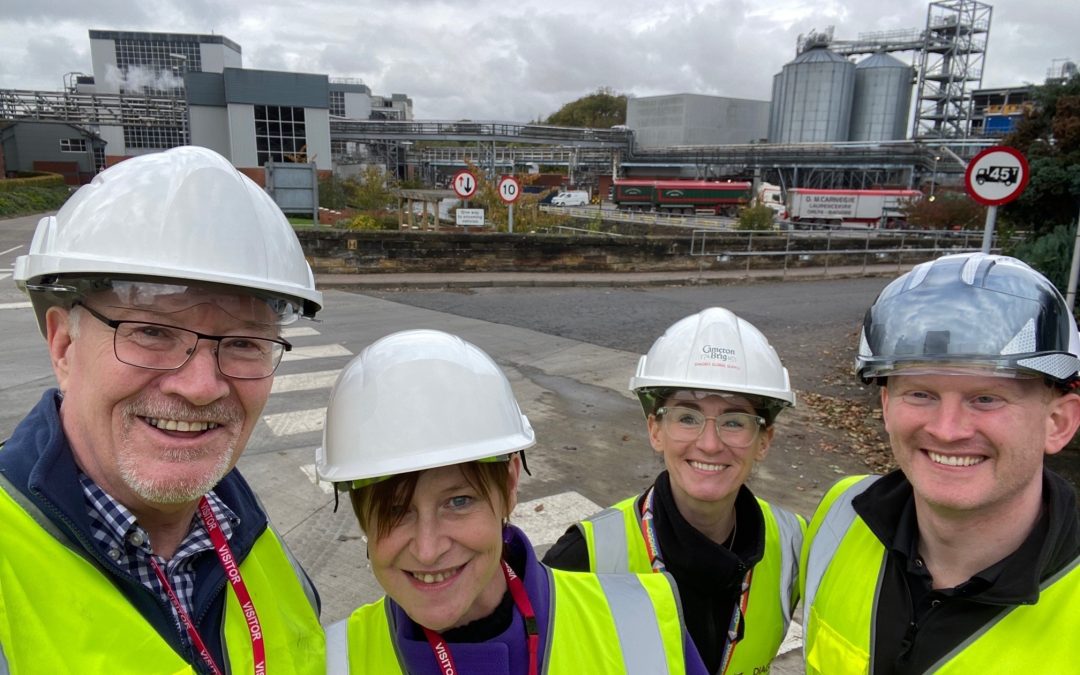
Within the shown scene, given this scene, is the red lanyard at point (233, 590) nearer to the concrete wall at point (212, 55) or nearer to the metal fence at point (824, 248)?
the metal fence at point (824, 248)

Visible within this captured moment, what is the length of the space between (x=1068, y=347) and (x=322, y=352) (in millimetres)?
8794

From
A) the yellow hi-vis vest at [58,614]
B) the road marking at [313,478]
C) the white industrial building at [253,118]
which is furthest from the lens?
the white industrial building at [253,118]

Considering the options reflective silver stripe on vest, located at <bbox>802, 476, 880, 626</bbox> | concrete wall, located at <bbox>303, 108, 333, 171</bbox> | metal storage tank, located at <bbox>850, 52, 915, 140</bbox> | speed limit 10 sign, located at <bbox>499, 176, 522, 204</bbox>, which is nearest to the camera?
reflective silver stripe on vest, located at <bbox>802, 476, 880, 626</bbox>

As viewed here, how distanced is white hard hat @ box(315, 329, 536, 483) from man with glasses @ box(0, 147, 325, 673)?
0.25m

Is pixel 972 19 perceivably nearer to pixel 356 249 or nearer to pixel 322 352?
pixel 356 249

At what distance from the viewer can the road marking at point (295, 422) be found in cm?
640

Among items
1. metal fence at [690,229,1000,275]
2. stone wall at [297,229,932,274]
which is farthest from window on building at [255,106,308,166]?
metal fence at [690,229,1000,275]

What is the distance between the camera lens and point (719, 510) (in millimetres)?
2316

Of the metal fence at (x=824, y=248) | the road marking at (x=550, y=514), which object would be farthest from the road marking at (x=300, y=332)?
the metal fence at (x=824, y=248)

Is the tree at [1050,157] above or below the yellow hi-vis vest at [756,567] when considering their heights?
above

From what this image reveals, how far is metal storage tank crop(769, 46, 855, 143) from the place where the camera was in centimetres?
6544

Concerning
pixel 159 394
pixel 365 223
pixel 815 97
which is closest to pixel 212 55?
pixel 365 223

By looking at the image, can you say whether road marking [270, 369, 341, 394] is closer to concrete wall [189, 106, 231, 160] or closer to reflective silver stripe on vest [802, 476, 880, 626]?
reflective silver stripe on vest [802, 476, 880, 626]

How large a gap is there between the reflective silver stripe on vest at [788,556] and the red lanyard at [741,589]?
0.18 m
